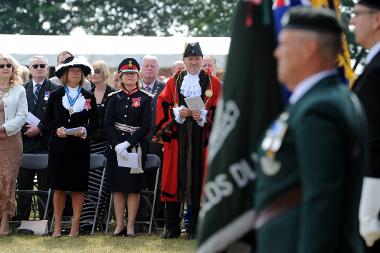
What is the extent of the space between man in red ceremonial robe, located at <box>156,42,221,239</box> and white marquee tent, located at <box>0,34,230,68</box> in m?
6.35

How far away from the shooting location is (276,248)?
148 inches

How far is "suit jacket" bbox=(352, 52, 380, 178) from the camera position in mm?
5154

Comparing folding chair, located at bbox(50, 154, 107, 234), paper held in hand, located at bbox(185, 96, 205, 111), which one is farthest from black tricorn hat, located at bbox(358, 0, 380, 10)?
folding chair, located at bbox(50, 154, 107, 234)

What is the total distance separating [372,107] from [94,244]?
232 inches

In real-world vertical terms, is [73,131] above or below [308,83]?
below

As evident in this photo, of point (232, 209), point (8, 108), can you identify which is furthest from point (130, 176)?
point (232, 209)

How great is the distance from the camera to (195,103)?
419 inches

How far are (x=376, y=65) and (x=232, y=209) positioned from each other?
161 cm

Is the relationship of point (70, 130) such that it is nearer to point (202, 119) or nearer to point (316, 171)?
point (202, 119)

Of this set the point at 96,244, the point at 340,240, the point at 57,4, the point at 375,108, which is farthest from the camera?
the point at 57,4

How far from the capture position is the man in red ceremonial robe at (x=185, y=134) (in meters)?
10.9

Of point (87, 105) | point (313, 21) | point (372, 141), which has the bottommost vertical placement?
point (87, 105)

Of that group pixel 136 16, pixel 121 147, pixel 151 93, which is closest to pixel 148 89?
pixel 151 93

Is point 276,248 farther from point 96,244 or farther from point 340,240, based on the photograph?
point 96,244
